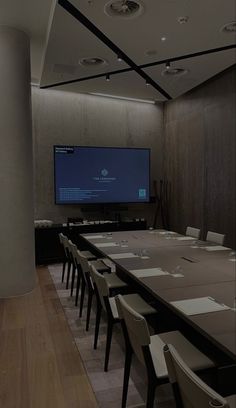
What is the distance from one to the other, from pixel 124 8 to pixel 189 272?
9.56ft

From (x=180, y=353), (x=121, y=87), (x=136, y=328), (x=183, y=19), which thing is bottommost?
(x=180, y=353)

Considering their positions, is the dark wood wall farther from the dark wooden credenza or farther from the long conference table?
the dark wooden credenza

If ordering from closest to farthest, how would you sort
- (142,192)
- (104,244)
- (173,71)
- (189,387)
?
1. (189,387)
2. (104,244)
3. (173,71)
4. (142,192)

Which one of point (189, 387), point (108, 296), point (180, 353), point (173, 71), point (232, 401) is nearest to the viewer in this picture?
point (189, 387)

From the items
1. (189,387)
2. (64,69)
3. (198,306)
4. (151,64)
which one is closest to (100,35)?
(151,64)

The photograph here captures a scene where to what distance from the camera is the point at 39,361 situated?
A: 2953 millimetres

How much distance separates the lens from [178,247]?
4.18 metres

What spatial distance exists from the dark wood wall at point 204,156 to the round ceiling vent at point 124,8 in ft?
8.74

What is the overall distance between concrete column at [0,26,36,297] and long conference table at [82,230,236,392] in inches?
41.2

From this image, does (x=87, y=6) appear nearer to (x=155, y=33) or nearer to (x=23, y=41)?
→ (x=155, y=33)

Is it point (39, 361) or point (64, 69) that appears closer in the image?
point (39, 361)

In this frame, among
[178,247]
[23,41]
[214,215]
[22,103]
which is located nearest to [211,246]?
[178,247]

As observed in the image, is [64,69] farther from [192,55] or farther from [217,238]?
[217,238]

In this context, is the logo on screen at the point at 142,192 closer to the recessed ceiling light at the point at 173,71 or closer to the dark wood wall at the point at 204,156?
the dark wood wall at the point at 204,156
